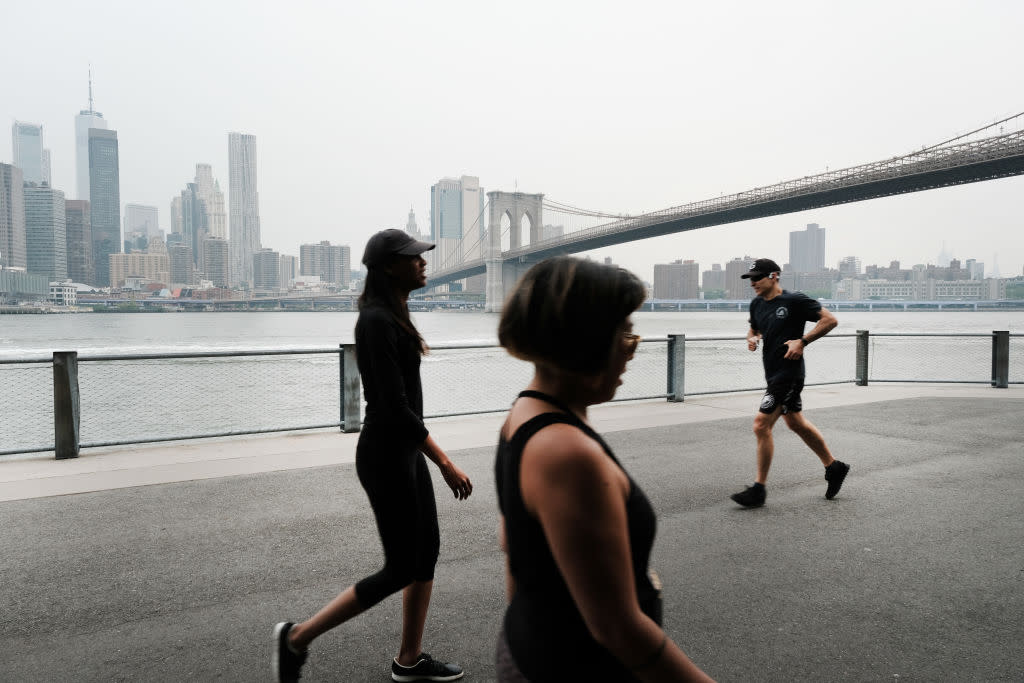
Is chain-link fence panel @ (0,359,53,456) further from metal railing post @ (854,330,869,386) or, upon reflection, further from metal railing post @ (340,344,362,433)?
metal railing post @ (854,330,869,386)

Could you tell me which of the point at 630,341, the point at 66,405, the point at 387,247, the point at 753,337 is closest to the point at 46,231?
the point at 66,405

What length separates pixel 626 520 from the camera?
3.71 feet

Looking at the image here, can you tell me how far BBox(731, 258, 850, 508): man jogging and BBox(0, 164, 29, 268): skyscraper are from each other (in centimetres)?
9094

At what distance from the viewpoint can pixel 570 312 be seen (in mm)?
1180

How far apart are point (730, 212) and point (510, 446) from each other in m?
48.4

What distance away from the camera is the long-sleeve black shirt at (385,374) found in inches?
96.9

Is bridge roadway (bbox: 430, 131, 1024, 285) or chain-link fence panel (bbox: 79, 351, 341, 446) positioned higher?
bridge roadway (bbox: 430, 131, 1024, 285)

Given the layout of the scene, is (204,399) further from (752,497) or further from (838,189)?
(838,189)

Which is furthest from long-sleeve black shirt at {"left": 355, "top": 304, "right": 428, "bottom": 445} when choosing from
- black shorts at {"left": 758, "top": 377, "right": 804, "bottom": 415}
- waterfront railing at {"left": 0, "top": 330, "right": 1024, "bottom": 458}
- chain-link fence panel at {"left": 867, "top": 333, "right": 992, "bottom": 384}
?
chain-link fence panel at {"left": 867, "top": 333, "right": 992, "bottom": 384}

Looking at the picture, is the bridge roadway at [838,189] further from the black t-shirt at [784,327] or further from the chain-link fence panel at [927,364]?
the black t-shirt at [784,327]

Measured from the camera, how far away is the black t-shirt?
501cm

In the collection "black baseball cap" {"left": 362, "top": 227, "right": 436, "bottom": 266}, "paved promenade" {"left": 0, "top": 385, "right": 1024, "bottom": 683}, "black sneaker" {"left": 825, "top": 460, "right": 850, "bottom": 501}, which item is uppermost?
"black baseball cap" {"left": 362, "top": 227, "right": 436, "bottom": 266}

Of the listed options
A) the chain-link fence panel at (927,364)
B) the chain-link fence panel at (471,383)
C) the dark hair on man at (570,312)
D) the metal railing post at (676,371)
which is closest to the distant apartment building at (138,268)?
the chain-link fence panel at (471,383)

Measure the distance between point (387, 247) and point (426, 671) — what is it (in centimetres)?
152
